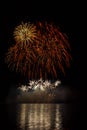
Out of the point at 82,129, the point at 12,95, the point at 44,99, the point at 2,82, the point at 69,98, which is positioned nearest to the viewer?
the point at 82,129

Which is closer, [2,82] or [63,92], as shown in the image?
[2,82]

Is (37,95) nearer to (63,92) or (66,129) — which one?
(63,92)

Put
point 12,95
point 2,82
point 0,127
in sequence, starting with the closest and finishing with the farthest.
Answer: point 0,127, point 2,82, point 12,95

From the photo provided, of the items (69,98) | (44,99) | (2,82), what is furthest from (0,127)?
(69,98)

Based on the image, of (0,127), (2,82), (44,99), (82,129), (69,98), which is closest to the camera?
(82,129)

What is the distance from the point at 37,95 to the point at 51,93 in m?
4.28

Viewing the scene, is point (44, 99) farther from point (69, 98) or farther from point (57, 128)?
point (57, 128)

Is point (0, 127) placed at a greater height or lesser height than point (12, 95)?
lesser

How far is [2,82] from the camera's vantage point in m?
104

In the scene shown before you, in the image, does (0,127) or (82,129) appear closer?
(82,129)

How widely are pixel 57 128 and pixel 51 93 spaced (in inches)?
3253

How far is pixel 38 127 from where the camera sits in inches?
1601

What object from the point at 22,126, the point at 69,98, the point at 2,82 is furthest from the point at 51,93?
the point at 22,126

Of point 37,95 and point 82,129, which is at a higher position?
point 37,95
